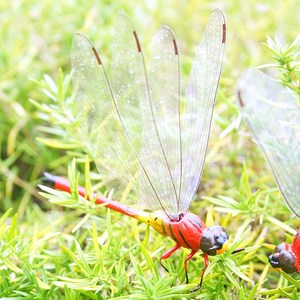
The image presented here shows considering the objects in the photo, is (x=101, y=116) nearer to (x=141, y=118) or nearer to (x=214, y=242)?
(x=141, y=118)

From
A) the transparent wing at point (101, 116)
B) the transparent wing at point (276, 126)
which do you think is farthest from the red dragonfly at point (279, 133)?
the transparent wing at point (101, 116)

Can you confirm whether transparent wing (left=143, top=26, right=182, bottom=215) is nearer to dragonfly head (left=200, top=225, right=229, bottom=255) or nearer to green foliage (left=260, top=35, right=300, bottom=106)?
dragonfly head (left=200, top=225, right=229, bottom=255)

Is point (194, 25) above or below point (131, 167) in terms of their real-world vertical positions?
above

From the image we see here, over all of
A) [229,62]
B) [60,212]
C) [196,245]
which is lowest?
[60,212]

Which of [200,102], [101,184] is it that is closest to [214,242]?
[200,102]

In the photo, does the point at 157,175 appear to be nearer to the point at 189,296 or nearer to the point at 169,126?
the point at 169,126

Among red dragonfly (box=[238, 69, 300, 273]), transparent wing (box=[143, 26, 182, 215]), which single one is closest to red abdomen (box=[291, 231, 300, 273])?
red dragonfly (box=[238, 69, 300, 273])

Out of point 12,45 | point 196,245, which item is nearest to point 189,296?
point 196,245

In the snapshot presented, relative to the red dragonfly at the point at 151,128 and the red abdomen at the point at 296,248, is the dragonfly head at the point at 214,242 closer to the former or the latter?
the red dragonfly at the point at 151,128
